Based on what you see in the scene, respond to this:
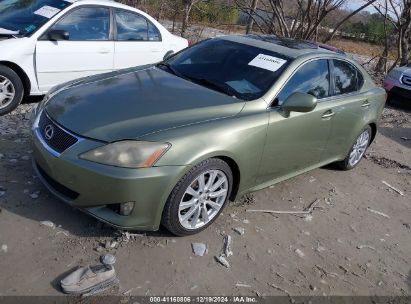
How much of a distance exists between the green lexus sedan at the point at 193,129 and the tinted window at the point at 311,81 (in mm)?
11

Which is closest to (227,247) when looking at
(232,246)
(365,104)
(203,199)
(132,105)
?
(232,246)

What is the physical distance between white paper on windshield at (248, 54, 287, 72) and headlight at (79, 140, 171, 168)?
5.20ft

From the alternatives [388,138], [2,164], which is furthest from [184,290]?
→ [388,138]

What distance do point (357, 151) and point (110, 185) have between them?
365cm

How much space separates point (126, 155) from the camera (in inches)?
120

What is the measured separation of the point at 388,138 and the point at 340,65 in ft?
10.6

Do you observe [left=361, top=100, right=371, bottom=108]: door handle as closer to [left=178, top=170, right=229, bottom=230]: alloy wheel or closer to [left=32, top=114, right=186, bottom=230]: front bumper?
[left=178, top=170, right=229, bottom=230]: alloy wheel

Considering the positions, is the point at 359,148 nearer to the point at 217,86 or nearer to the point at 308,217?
the point at 308,217

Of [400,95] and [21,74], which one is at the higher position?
[21,74]

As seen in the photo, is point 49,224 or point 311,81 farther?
point 311,81

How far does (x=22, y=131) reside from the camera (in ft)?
16.5

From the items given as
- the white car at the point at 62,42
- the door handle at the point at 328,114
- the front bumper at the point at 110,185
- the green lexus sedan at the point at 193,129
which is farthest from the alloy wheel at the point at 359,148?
the front bumper at the point at 110,185

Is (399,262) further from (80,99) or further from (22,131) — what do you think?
(22,131)

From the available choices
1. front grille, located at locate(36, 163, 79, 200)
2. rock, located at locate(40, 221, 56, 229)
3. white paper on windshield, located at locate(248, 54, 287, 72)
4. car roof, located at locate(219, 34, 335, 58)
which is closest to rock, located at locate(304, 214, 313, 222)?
white paper on windshield, located at locate(248, 54, 287, 72)
